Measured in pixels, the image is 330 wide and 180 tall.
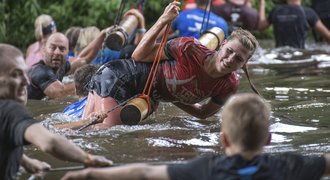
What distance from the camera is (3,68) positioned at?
387 centimetres

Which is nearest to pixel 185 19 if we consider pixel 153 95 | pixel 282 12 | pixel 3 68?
pixel 282 12

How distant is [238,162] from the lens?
3.38m

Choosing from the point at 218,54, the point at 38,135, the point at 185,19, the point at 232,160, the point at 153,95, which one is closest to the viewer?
the point at 232,160

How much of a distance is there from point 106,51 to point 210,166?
5.93m

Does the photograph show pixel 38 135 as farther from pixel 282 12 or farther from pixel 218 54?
pixel 282 12

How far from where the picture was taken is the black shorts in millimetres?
6496

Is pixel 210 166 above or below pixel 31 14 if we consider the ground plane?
above

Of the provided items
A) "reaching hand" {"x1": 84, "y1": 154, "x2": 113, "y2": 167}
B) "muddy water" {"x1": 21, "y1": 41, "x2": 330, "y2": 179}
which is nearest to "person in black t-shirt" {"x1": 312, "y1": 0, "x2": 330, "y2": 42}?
"muddy water" {"x1": 21, "y1": 41, "x2": 330, "y2": 179}

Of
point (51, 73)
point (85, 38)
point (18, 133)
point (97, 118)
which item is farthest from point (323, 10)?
point (18, 133)

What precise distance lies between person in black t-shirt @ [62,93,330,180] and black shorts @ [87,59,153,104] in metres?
2.94

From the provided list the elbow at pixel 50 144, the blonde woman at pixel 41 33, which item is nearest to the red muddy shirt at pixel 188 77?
the elbow at pixel 50 144

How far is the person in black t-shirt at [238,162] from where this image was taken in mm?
3371

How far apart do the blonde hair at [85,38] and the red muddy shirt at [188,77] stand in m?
3.76

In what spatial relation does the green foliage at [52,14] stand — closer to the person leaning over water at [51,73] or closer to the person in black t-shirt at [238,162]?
the person leaning over water at [51,73]
